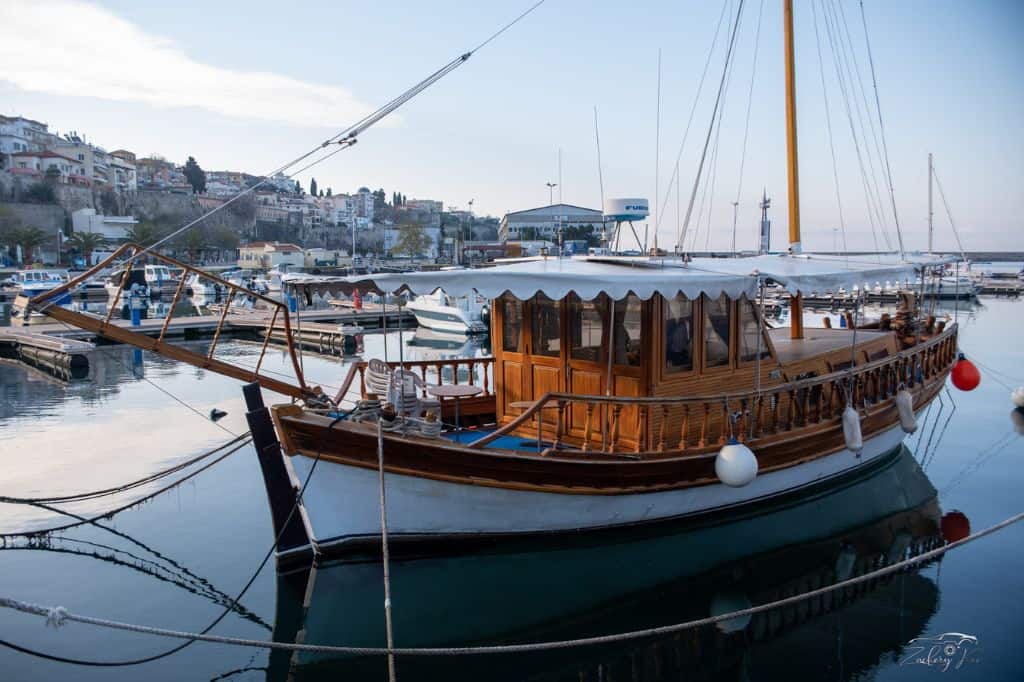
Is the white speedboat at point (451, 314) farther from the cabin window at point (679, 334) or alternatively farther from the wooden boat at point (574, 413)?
the cabin window at point (679, 334)

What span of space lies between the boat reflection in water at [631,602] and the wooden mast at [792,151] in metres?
3.69

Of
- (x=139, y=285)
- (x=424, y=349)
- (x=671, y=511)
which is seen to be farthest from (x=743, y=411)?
(x=139, y=285)

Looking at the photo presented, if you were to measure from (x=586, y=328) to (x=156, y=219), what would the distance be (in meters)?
104

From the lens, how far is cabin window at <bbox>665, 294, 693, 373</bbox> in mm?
7572

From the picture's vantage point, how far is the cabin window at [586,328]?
303 inches

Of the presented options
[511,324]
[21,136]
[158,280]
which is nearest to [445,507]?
[511,324]

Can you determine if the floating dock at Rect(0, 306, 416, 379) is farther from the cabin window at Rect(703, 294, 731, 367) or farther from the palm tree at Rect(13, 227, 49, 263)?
the palm tree at Rect(13, 227, 49, 263)

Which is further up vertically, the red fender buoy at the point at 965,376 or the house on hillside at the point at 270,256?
the house on hillside at the point at 270,256

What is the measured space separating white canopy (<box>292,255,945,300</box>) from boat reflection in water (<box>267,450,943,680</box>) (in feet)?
8.93

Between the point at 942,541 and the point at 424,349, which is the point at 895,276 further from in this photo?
the point at 424,349

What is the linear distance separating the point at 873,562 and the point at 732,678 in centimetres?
327

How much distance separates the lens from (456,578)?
7203 mm

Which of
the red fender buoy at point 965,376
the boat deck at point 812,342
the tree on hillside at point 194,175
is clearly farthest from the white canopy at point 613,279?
the tree on hillside at point 194,175

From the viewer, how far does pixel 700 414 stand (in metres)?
7.84
